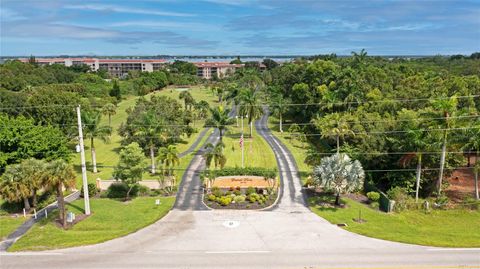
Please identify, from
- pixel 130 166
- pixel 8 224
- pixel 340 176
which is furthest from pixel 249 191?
pixel 8 224

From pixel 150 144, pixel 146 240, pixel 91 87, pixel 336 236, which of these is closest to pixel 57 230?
pixel 146 240

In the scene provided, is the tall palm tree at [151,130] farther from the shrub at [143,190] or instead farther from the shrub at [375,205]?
the shrub at [375,205]

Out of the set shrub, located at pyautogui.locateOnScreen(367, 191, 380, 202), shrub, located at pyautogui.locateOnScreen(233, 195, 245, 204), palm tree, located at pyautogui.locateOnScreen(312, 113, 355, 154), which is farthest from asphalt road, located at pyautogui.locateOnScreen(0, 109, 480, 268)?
palm tree, located at pyautogui.locateOnScreen(312, 113, 355, 154)

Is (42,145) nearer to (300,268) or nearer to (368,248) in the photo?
(300,268)

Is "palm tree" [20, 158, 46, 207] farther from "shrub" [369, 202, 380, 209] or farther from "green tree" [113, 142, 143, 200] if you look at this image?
"shrub" [369, 202, 380, 209]

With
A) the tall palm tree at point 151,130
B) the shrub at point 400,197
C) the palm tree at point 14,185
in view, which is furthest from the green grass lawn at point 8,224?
the shrub at point 400,197
